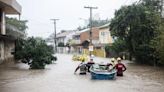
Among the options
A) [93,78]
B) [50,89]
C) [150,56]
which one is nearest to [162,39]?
[93,78]

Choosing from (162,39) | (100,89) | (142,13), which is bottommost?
(100,89)

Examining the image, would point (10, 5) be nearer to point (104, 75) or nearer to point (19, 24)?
point (104, 75)

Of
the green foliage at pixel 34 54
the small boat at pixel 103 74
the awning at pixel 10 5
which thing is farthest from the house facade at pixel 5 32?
the small boat at pixel 103 74

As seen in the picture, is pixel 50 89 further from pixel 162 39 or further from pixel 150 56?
pixel 150 56

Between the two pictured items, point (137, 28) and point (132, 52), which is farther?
point (132, 52)

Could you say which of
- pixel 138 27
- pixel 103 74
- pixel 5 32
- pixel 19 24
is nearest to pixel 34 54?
pixel 5 32

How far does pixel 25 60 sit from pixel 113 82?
15.3 m

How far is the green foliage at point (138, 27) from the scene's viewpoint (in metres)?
42.3

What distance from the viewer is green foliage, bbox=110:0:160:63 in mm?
42344

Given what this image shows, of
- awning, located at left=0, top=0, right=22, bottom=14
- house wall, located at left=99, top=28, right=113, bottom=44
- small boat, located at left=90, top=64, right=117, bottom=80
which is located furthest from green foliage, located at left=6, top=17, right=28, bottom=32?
small boat, located at left=90, top=64, right=117, bottom=80

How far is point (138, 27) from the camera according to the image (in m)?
43.0

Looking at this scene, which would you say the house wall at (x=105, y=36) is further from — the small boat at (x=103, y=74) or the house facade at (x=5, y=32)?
the small boat at (x=103, y=74)

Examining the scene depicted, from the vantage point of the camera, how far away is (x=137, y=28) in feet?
142

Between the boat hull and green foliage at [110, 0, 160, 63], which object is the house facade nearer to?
green foliage at [110, 0, 160, 63]
